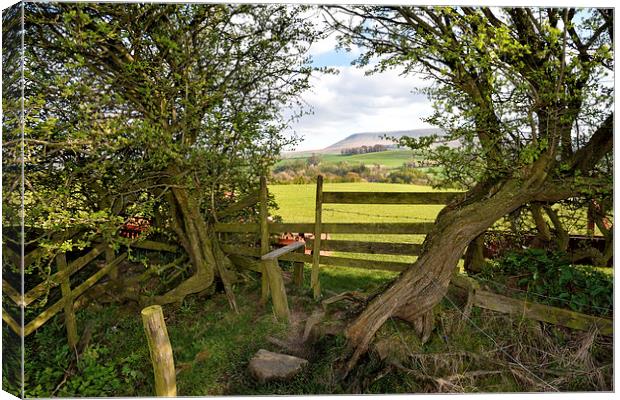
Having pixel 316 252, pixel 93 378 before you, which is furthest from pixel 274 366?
pixel 93 378

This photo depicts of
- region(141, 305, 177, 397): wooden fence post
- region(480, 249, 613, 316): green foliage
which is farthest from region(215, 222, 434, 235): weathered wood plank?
region(141, 305, 177, 397): wooden fence post

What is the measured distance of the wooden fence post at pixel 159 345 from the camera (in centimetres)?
265

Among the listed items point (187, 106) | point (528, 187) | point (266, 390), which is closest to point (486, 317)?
point (528, 187)

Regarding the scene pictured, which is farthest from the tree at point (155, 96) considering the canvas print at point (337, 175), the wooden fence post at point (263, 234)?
the wooden fence post at point (263, 234)

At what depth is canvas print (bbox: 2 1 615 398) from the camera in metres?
3.31

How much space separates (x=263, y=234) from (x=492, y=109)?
2.57 m

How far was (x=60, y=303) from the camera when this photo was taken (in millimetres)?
3961

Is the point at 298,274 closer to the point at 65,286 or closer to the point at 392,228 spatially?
the point at 392,228

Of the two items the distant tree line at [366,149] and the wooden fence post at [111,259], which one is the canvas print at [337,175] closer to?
the distant tree line at [366,149]

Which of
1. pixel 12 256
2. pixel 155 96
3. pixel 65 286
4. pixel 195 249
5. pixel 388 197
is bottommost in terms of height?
pixel 65 286

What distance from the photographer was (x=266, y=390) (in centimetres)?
339

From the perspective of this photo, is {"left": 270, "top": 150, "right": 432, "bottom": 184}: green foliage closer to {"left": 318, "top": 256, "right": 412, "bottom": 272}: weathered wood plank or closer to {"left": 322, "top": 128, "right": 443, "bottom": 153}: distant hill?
{"left": 322, "top": 128, "right": 443, "bottom": 153}: distant hill

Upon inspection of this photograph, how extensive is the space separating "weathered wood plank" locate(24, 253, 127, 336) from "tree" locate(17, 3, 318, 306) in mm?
674

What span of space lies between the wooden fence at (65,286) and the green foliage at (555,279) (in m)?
3.58
